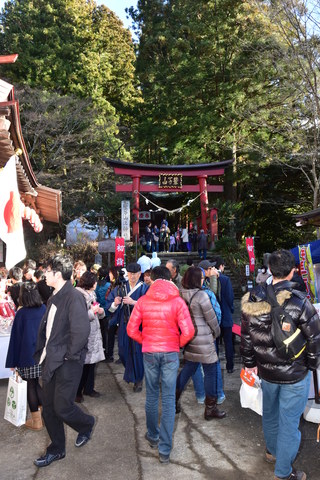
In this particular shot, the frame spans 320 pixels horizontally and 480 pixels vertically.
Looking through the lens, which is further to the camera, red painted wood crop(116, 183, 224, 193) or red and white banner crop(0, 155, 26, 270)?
red painted wood crop(116, 183, 224, 193)

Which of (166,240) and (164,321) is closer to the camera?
(164,321)

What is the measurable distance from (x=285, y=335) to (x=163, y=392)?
132 cm

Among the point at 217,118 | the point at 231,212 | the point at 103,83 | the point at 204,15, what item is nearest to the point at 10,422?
the point at 231,212

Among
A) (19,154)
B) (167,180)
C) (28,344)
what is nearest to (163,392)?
(28,344)

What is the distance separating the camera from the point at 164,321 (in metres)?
3.76

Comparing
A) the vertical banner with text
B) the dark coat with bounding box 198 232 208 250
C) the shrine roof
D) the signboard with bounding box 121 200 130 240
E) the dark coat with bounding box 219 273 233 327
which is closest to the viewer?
the shrine roof

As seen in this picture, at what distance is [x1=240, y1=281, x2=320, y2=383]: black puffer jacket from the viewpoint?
10.1 ft

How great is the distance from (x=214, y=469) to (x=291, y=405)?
98 cm

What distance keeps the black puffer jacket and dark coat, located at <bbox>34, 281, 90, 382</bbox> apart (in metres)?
1.41

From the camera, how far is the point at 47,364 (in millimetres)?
3500

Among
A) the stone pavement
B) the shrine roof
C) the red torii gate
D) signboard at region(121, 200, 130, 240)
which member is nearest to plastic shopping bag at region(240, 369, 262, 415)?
the stone pavement

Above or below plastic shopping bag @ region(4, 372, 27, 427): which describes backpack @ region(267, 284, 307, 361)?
above

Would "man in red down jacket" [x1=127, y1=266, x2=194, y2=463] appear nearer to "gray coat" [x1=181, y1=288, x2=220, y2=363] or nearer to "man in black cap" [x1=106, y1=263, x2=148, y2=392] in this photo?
"gray coat" [x1=181, y1=288, x2=220, y2=363]

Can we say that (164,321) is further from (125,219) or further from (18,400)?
(125,219)
